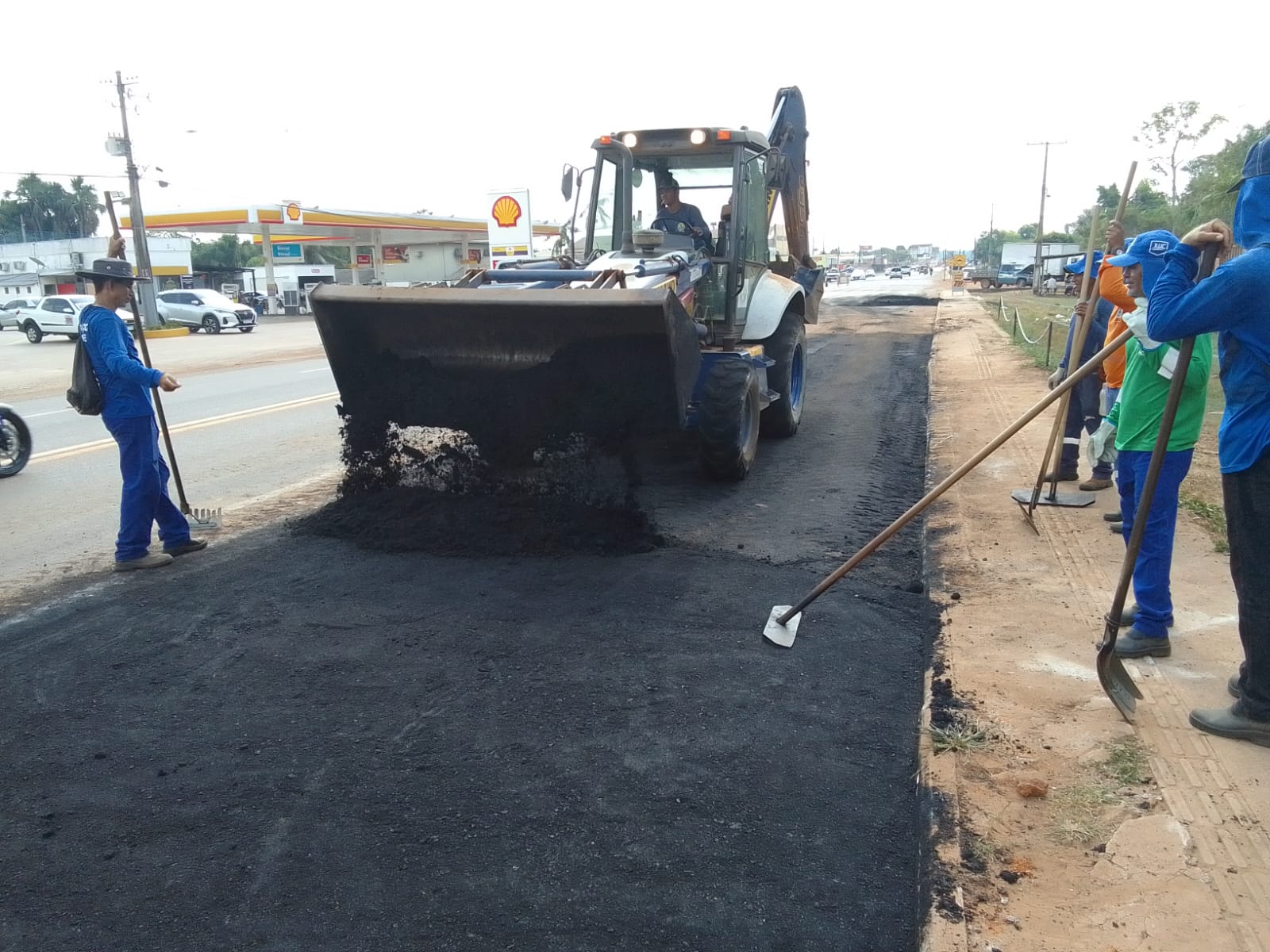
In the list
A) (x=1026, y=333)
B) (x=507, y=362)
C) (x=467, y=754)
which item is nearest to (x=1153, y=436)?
(x=467, y=754)

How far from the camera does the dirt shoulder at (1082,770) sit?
103 inches

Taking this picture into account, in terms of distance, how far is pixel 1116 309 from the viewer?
5.98 meters

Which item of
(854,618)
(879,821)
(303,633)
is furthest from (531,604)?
(879,821)

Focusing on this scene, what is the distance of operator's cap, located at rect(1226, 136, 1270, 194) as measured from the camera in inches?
129

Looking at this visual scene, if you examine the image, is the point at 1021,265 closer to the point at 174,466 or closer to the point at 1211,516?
the point at 1211,516

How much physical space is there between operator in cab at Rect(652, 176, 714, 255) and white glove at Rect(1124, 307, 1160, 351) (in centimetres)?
428

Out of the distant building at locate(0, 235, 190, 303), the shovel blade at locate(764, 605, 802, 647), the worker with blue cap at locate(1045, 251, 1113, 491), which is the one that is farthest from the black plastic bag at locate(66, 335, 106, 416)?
the distant building at locate(0, 235, 190, 303)

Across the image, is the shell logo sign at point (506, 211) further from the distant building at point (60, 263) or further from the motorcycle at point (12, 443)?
the distant building at point (60, 263)


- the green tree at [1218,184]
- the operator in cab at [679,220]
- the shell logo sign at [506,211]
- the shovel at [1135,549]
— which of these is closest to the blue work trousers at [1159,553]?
the shovel at [1135,549]

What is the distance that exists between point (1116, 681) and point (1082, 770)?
59cm

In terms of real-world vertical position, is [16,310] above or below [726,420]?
below

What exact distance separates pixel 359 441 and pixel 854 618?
365 cm

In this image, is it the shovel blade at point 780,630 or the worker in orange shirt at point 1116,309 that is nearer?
the shovel blade at point 780,630

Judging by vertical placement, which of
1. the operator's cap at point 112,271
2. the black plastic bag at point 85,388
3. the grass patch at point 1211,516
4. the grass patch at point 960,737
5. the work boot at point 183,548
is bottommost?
the grass patch at point 960,737
